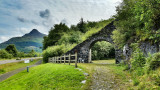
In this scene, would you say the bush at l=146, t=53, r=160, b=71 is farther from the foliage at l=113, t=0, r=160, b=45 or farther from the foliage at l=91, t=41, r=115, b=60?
the foliage at l=91, t=41, r=115, b=60

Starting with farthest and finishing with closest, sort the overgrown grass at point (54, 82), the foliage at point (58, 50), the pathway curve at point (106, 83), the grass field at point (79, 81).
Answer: the foliage at point (58, 50), the overgrown grass at point (54, 82), the pathway curve at point (106, 83), the grass field at point (79, 81)

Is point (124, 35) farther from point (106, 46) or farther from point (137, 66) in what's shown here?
point (106, 46)

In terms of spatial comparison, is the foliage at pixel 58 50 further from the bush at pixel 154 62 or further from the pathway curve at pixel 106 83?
the bush at pixel 154 62

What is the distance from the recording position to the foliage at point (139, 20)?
15.0 feet

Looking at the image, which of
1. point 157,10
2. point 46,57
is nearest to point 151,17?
point 157,10

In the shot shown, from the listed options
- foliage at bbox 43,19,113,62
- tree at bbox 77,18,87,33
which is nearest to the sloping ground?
foliage at bbox 43,19,113,62

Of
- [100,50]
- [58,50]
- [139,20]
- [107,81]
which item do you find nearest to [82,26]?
[100,50]

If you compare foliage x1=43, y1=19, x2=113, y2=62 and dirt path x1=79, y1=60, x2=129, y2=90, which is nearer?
dirt path x1=79, y1=60, x2=129, y2=90

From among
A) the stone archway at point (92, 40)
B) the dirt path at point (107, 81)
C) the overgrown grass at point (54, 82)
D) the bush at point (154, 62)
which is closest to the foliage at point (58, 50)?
the stone archway at point (92, 40)

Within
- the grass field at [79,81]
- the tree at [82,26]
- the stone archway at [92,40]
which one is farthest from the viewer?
the tree at [82,26]

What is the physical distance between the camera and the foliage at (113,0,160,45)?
15.0 ft

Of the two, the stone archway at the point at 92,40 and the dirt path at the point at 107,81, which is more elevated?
the stone archway at the point at 92,40

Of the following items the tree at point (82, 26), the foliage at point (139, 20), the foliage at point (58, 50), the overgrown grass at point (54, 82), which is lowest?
the overgrown grass at point (54, 82)

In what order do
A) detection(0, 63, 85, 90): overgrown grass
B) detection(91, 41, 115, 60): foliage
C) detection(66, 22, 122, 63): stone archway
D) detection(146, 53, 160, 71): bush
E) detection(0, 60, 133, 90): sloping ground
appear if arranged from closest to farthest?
detection(146, 53, 160, 71): bush < detection(0, 60, 133, 90): sloping ground < detection(0, 63, 85, 90): overgrown grass < detection(66, 22, 122, 63): stone archway < detection(91, 41, 115, 60): foliage
